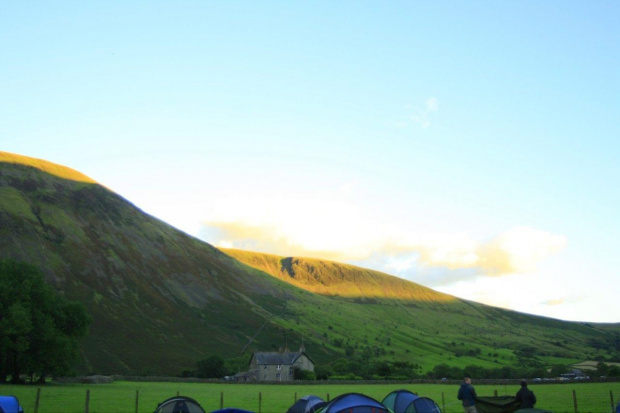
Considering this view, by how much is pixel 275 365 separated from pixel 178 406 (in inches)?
4506

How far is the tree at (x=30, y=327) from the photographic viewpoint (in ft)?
257

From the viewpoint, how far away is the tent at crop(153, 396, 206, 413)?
31.8m

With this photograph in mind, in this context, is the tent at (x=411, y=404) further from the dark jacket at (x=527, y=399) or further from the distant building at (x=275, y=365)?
the distant building at (x=275, y=365)

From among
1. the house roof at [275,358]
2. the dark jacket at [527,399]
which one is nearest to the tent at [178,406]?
the dark jacket at [527,399]

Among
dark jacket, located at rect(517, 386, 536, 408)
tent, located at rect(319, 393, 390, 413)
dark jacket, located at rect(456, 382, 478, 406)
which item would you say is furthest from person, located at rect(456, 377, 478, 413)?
tent, located at rect(319, 393, 390, 413)

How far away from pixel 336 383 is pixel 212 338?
9771 centimetres

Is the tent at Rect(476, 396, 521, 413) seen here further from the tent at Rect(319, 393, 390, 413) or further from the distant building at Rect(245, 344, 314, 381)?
the distant building at Rect(245, 344, 314, 381)

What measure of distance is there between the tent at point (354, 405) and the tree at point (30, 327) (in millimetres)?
64681

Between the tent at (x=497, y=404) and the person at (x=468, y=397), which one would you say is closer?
the person at (x=468, y=397)

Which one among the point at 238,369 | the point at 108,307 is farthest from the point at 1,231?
the point at 238,369

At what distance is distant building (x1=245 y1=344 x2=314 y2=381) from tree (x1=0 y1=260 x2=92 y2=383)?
59.3 metres

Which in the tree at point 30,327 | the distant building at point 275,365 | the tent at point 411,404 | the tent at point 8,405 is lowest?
the distant building at point 275,365

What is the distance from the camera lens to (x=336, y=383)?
99.7 meters

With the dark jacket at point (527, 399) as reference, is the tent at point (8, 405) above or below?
below
